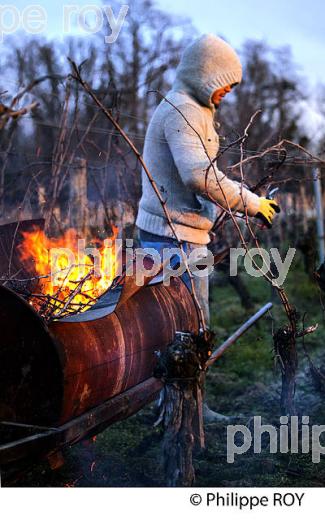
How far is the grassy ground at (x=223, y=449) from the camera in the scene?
3.33 meters

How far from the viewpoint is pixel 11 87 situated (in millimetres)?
5195

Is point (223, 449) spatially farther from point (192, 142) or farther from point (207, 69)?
point (207, 69)

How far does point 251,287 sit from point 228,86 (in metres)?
6.84

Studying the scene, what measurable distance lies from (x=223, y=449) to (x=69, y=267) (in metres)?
1.35

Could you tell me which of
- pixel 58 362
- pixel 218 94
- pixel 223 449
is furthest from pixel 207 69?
pixel 58 362

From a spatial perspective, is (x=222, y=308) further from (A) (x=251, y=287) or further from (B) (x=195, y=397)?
(B) (x=195, y=397)

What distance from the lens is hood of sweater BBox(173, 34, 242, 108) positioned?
13.9ft

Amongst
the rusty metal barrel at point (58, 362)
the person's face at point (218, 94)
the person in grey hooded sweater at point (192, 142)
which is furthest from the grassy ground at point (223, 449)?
the person's face at point (218, 94)

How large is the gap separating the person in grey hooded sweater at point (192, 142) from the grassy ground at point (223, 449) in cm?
76

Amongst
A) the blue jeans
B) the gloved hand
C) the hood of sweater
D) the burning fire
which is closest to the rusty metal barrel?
the burning fire

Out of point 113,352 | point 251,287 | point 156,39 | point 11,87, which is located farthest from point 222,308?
point 156,39

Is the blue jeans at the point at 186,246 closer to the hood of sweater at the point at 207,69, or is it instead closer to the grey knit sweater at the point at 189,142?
the grey knit sweater at the point at 189,142

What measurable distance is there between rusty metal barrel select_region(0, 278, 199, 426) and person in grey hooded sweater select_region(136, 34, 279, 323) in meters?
1.16

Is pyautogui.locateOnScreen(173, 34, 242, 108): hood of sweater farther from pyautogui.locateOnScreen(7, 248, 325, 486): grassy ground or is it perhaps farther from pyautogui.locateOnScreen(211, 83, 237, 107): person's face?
pyautogui.locateOnScreen(7, 248, 325, 486): grassy ground
